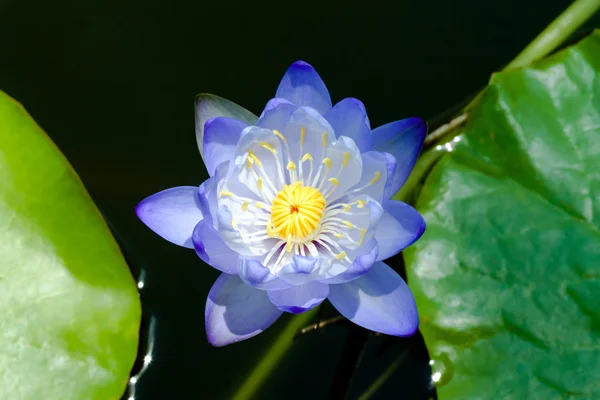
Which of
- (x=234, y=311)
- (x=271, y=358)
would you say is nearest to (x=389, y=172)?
(x=234, y=311)

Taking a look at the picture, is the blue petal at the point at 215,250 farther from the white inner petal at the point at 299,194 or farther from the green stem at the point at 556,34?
the green stem at the point at 556,34

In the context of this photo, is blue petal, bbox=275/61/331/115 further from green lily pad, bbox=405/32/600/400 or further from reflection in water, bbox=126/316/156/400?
reflection in water, bbox=126/316/156/400

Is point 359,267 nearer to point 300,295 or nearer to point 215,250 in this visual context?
point 300,295

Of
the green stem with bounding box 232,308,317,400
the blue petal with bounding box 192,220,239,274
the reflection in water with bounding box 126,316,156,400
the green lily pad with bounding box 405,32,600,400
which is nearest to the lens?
the blue petal with bounding box 192,220,239,274

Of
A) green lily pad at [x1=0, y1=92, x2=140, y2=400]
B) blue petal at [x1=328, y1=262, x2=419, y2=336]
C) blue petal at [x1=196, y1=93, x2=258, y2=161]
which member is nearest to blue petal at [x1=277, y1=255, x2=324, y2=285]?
blue petal at [x1=328, y1=262, x2=419, y2=336]

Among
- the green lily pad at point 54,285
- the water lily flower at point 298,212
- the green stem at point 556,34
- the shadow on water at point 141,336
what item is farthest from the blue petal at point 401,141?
the shadow on water at point 141,336

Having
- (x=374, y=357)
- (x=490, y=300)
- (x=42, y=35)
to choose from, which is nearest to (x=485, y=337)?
(x=490, y=300)
